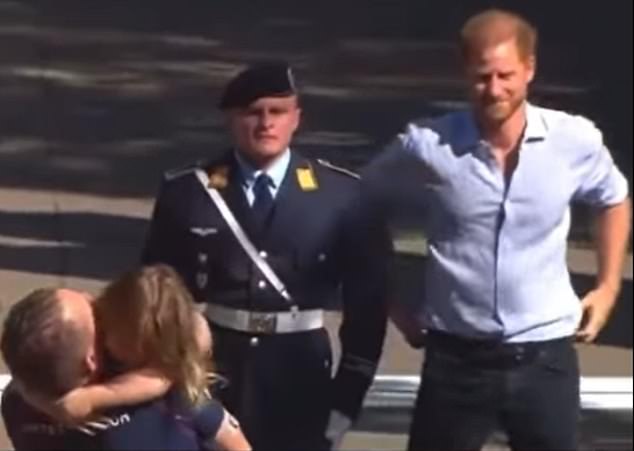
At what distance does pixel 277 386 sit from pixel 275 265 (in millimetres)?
258

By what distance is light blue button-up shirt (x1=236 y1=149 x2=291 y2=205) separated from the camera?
19.0 ft

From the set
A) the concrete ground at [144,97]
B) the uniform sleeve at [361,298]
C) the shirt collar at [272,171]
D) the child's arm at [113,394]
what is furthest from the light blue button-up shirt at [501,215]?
the concrete ground at [144,97]

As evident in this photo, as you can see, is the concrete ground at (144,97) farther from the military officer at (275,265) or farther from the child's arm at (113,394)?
the child's arm at (113,394)

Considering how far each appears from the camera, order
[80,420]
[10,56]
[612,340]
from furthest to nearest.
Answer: [612,340]
[10,56]
[80,420]

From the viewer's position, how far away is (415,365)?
767 centimetres

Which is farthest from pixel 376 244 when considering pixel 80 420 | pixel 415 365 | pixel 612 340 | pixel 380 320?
pixel 612 340

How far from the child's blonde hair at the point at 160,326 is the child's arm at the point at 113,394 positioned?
0.03 metres

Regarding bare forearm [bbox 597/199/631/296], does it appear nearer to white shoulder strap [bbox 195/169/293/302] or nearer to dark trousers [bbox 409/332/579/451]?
dark trousers [bbox 409/332/579/451]

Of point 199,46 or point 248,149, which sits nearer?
point 248,149

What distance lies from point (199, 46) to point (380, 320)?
6.66 feet

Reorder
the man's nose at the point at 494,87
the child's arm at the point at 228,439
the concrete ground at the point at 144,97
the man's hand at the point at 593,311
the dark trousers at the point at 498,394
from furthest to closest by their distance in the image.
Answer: the concrete ground at the point at 144,97 → the man's hand at the point at 593,311 → the dark trousers at the point at 498,394 → the man's nose at the point at 494,87 → the child's arm at the point at 228,439

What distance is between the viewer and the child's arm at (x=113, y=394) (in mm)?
5117

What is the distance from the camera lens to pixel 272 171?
5.79 meters

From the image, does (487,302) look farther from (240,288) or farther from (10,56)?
(10,56)
